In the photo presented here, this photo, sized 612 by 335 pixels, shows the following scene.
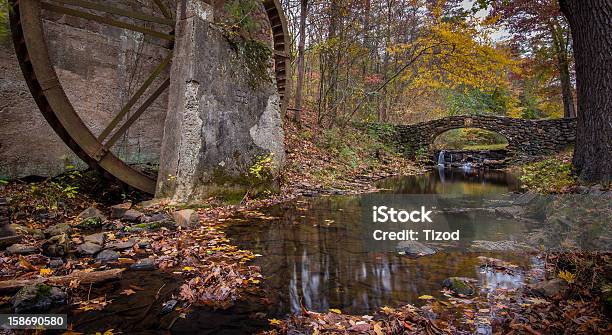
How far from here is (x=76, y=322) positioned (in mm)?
1738

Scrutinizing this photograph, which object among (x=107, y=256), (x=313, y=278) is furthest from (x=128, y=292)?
(x=313, y=278)

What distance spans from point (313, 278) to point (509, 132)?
16.7 m

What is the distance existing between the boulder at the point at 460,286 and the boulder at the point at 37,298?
91.5 inches

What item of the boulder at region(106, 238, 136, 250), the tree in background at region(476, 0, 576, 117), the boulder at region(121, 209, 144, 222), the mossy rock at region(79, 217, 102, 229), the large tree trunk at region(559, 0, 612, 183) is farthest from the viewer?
the tree in background at region(476, 0, 576, 117)

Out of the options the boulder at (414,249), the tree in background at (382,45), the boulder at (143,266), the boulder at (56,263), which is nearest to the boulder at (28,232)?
the boulder at (56,263)

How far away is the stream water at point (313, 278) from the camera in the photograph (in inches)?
71.4

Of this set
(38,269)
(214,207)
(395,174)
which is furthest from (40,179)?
(395,174)

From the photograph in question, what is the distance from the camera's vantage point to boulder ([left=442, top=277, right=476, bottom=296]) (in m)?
2.17

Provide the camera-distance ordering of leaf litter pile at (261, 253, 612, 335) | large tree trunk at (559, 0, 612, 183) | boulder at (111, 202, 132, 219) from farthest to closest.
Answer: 1. large tree trunk at (559, 0, 612, 183)
2. boulder at (111, 202, 132, 219)
3. leaf litter pile at (261, 253, 612, 335)

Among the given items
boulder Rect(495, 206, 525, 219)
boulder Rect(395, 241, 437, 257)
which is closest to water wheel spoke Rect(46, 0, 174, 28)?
boulder Rect(395, 241, 437, 257)

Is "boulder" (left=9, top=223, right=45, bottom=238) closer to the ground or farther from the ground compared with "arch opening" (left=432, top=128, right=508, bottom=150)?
closer to the ground

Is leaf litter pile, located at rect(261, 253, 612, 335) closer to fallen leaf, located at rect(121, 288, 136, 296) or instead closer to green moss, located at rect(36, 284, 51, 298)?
fallen leaf, located at rect(121, 288, 136, 296)

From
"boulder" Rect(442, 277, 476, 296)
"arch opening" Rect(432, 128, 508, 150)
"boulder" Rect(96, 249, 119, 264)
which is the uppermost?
"arch opening" Rect(432, 128, 508, 150)

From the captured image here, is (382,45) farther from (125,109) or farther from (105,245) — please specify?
(105,245)
